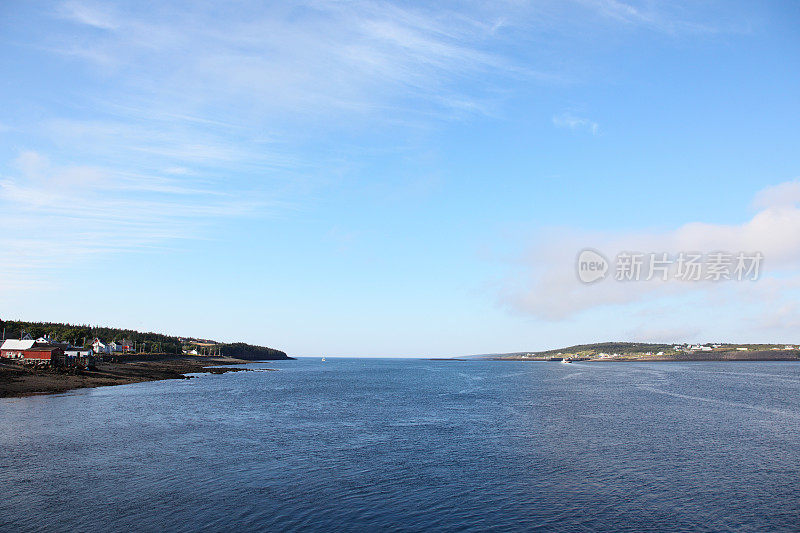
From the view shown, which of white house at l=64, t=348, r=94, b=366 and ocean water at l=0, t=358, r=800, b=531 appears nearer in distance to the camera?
ocean water at l=0, t=358, r=800, b=531

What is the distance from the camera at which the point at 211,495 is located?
3058cm

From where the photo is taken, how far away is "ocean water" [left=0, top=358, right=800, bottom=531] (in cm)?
2717

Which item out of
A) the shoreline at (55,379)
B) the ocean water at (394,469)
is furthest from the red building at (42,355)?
the ocean water at (394,469)

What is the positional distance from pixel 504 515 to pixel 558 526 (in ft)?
9.95

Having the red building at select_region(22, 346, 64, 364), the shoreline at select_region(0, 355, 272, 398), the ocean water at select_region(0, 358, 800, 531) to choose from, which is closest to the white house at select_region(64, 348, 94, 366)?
the red building at select_region(22, 346, 64, 364)

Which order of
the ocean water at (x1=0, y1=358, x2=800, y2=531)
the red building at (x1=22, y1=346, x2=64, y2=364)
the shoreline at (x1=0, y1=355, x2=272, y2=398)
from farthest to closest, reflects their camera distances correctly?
1. the red building at (x1=22, y1=346, x2=64, y2=364)
2. the shoreline at (x1=0, y1=355, x2=272, y2=398)
3. the ocean water at (x1=0, y1=358, x2=800, y2=531)

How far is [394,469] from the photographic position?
3744 cm

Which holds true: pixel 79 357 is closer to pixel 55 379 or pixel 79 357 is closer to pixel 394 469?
pixel 55 379

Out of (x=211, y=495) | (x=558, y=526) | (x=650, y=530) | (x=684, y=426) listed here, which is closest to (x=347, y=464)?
(x=211, y=495)

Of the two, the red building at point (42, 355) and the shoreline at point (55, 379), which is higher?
the red building at point (42, 355)

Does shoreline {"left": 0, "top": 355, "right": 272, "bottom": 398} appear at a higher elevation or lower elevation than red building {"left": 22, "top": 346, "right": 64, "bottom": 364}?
lower

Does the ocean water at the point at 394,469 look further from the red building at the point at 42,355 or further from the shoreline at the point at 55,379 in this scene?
the red building at the point at 42,355

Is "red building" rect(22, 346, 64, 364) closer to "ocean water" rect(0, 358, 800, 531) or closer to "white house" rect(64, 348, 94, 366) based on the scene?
"white house" rect(64, 348, 94, 366)

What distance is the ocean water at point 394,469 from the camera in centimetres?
2717
